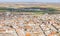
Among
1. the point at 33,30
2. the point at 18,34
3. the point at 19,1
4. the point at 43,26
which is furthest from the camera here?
the point at 19,1

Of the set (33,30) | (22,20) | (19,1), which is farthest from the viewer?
(19,1)

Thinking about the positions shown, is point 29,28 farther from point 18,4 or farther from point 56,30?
point 18,4

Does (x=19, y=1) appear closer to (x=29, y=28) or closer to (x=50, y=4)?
(x=50, y=4)

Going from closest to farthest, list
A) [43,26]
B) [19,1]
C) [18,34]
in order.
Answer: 1. [18,34]
2. [43,26]
3. [19,1]

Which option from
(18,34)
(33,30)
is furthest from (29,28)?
(18,34)

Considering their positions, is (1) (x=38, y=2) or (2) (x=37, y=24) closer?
(2) (x=37, y=24)

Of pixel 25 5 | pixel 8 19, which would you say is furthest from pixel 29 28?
pixel 25 5

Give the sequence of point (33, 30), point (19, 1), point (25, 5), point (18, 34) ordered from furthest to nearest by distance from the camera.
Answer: point (19, 1) < point (25, 5) < point (33, 30) < point (18, 34)

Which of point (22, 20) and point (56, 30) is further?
point (22, 20)
